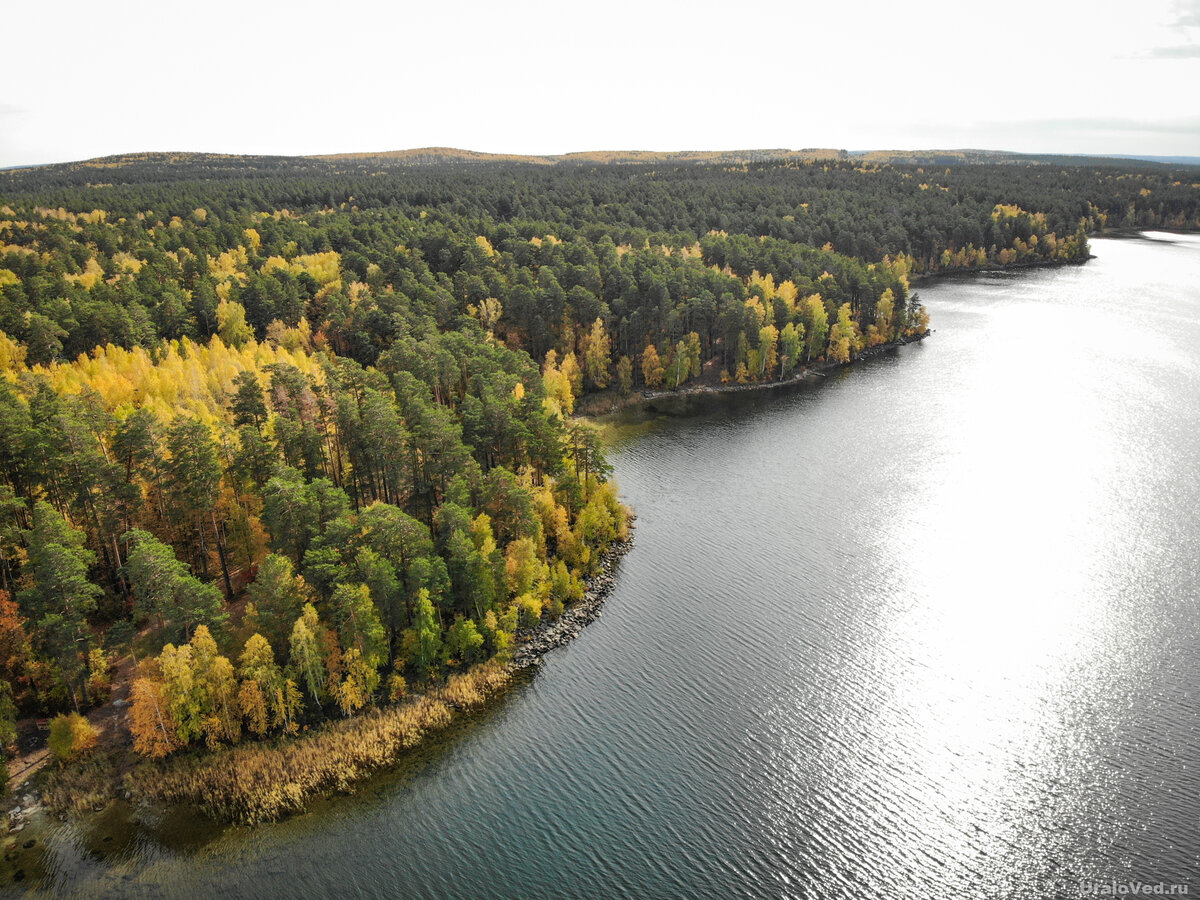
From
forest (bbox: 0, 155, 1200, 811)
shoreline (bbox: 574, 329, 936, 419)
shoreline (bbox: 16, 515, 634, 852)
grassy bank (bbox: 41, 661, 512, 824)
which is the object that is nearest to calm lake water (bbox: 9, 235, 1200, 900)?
shoreline (bbox: 16, 515, 634, 852)

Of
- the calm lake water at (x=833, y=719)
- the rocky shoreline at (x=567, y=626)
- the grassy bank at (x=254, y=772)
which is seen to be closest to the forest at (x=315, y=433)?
the rocky shoreline at (x=567, y=626)

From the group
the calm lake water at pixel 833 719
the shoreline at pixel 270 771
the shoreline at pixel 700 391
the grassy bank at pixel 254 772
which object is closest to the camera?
the calm lake water at pixel 833 719

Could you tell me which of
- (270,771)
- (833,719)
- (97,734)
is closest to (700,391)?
(833,719)

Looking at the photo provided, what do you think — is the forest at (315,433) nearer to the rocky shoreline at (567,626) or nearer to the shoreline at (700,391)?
the rocky shoreline at (567,626)

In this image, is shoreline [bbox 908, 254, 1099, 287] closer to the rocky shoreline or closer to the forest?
the forest

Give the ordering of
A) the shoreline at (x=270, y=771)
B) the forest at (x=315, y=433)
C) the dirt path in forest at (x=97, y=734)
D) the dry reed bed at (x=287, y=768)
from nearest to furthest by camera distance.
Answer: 1. the shoreline at (x=270, y=771)
2. the dry reed bed at (x=287, y=768)
3. the dirt path in forest at (x=97, y=734)
4. the forest at (x=315, y=433)
